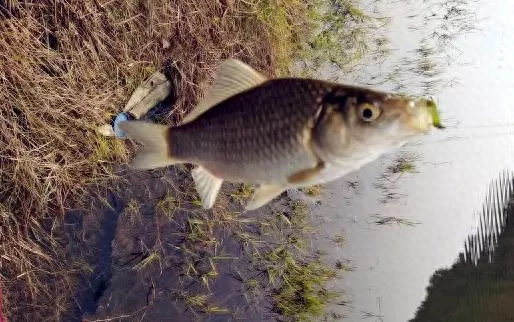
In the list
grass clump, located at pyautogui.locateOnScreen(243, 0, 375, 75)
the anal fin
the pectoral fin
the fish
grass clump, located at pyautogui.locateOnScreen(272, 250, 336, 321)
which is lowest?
grass clump, located at pyautogui.locateOnScreen(272, 250, 336, 321)

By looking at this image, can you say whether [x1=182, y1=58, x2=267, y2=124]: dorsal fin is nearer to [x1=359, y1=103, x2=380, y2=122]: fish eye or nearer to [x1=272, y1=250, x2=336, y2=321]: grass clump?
[x1=359, y1=103, x2=380, y2=122]: fish eye

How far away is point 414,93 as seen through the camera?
2191 mm

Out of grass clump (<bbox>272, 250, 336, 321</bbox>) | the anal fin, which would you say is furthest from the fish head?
grass clump (<bbox>272, 250, 336, 321</bbox>)

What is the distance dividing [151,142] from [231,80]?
208 millimetres

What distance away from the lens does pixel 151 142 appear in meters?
0.90

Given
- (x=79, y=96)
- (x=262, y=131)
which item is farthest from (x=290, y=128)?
(x=79, y=96)

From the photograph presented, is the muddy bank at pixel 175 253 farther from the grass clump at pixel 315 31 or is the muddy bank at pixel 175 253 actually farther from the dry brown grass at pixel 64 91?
the grass clump at pixel 315 31

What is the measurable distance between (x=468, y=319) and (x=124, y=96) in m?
2.01

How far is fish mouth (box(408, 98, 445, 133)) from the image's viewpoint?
710 mm

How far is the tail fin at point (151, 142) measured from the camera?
89cm

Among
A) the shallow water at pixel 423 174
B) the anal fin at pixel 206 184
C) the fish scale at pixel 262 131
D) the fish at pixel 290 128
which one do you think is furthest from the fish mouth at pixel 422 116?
the shallow water at pixel 423 174

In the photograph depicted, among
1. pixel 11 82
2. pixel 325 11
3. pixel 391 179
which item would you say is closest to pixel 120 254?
pixel 11 82

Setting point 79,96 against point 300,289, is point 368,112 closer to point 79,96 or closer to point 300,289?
point 79,96

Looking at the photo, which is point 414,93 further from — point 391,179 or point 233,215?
point 233,215
